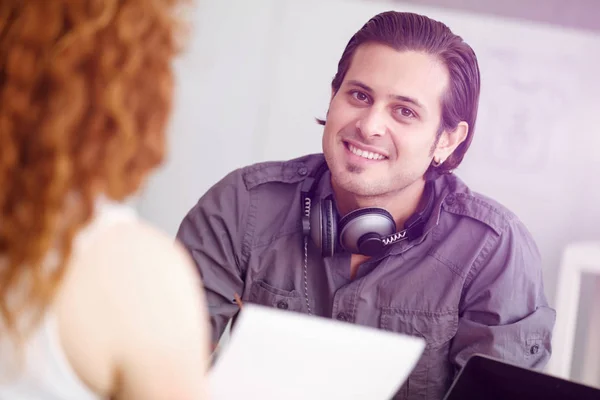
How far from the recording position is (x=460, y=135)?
5.49 ft

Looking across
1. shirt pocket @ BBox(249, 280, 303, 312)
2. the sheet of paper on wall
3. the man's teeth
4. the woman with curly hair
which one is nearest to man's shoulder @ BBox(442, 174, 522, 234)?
the man's teeth

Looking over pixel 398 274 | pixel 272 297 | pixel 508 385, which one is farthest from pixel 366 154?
pixel 508 385

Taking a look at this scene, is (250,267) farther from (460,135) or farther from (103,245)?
(103,245)

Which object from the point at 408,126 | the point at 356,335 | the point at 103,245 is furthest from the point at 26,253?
the point at 408,126

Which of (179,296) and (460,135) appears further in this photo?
(460,135)

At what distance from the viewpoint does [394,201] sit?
5.41 feet

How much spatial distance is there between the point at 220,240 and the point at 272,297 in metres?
0.17

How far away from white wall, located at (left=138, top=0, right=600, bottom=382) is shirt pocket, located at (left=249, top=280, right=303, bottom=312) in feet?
0.77

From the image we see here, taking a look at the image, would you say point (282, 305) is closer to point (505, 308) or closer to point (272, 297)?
point (272, 297)

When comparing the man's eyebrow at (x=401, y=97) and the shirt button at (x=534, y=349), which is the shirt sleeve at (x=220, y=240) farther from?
the shirt button at (x=534, y=349)

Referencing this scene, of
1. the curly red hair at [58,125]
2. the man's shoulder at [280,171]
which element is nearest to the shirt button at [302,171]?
the man's shoulder at [280,171]

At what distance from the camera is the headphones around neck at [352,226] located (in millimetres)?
1586

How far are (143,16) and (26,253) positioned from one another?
28 cm

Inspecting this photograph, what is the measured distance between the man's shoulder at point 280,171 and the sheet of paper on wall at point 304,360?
0.54 m
